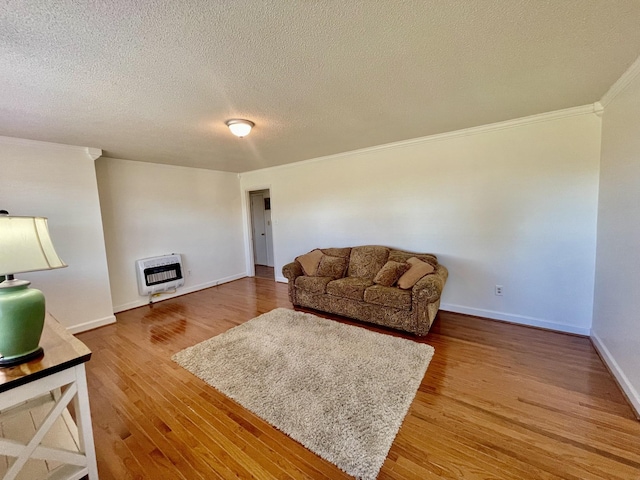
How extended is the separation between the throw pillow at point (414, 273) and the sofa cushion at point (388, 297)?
0.31ft

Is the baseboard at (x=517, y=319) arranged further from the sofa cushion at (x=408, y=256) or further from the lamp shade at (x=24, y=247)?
the lamp shade at (x=24, y=247)

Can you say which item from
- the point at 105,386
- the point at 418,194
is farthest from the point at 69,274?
the point at 418,194

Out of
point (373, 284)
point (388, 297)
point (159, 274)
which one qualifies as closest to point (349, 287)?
point (373, 284)

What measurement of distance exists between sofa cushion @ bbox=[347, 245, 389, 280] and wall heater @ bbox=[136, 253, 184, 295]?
9.86ft

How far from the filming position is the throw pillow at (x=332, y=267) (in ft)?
12.6

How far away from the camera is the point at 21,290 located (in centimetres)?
123

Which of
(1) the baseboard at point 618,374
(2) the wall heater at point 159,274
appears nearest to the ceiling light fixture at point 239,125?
(2) the wall heater at point 159,274

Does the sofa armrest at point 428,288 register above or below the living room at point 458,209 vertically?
below

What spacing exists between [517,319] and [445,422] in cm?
209

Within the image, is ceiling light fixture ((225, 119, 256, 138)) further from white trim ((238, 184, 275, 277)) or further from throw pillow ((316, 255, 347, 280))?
white trim ((238, 184, 275, 277))

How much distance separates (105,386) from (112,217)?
2.68 meters

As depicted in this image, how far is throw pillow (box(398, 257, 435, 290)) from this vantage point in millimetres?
3025

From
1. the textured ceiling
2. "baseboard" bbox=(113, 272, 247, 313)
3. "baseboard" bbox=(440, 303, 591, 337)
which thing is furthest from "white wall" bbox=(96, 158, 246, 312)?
"baseboard" bbox=(440, 303, 591, 337)

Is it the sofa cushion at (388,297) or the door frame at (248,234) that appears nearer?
the sofa cushion at (388,297)
